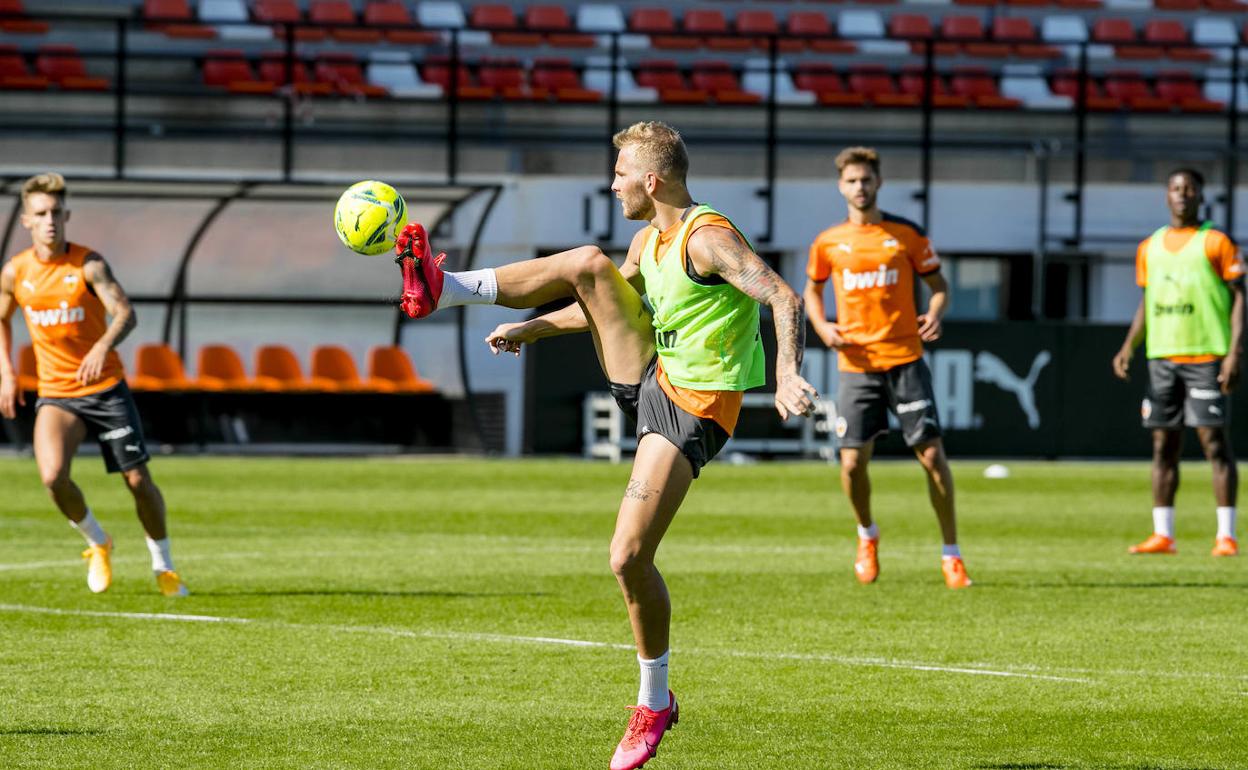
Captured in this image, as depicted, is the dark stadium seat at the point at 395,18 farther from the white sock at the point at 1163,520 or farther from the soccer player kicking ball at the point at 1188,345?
the white sock at the point at 1163,520

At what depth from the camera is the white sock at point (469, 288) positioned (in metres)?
6.51

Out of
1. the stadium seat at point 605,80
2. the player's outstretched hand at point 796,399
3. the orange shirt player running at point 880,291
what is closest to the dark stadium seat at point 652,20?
the stadium seat at point 605,80

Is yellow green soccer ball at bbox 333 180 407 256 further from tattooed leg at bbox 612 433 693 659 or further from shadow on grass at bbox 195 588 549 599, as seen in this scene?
shadow on grass at bbox 195 588 549 599

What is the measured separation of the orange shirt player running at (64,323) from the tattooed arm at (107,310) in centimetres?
7

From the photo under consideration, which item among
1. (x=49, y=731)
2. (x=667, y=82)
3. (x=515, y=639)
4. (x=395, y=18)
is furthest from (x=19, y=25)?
(x=49, y=731)

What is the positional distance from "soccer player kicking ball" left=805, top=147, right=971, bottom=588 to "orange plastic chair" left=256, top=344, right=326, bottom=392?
15346mm

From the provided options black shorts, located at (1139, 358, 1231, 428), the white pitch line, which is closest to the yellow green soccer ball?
the white pitch line

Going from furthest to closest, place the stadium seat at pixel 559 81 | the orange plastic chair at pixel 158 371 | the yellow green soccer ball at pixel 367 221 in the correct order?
1. the stadium seat at pixel 559 81
2. the orange plastic chair at pixel 158 371
3. the yellow green soccer ball at pixel 367 221

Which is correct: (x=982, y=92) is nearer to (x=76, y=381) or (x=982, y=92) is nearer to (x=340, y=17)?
(x=340, y=17)

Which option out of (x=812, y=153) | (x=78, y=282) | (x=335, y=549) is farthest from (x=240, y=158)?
(x=78, y=282)

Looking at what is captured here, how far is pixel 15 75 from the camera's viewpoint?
30734 mm

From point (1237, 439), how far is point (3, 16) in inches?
815

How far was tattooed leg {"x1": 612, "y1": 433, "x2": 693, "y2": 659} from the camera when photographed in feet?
21.5

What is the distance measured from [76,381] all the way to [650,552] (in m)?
5.00
